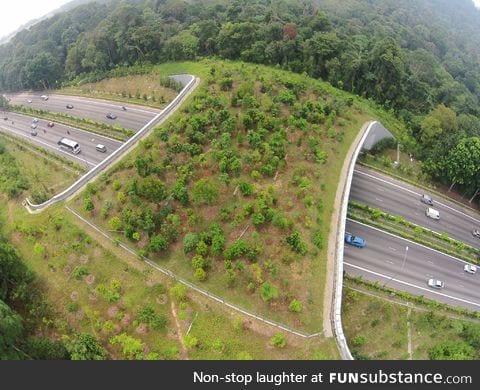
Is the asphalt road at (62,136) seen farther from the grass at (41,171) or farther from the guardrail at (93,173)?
→ the guardrail at (93,173)

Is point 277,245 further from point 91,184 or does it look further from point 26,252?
point 26,252

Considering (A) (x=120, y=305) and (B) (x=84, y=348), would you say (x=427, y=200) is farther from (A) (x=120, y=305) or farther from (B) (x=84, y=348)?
(B) (x=84, y=348)

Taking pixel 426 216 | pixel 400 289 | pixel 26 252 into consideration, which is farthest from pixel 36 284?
pixel 426 216

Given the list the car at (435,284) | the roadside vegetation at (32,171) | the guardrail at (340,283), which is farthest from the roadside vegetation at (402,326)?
the roadside vegetation at (32,171)

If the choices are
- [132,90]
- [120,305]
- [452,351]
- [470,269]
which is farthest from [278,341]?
[132,90]

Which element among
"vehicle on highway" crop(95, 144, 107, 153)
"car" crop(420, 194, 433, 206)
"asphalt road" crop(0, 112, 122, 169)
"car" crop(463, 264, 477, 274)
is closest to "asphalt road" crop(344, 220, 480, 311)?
"car" crop(463, 264, 477, 274)
